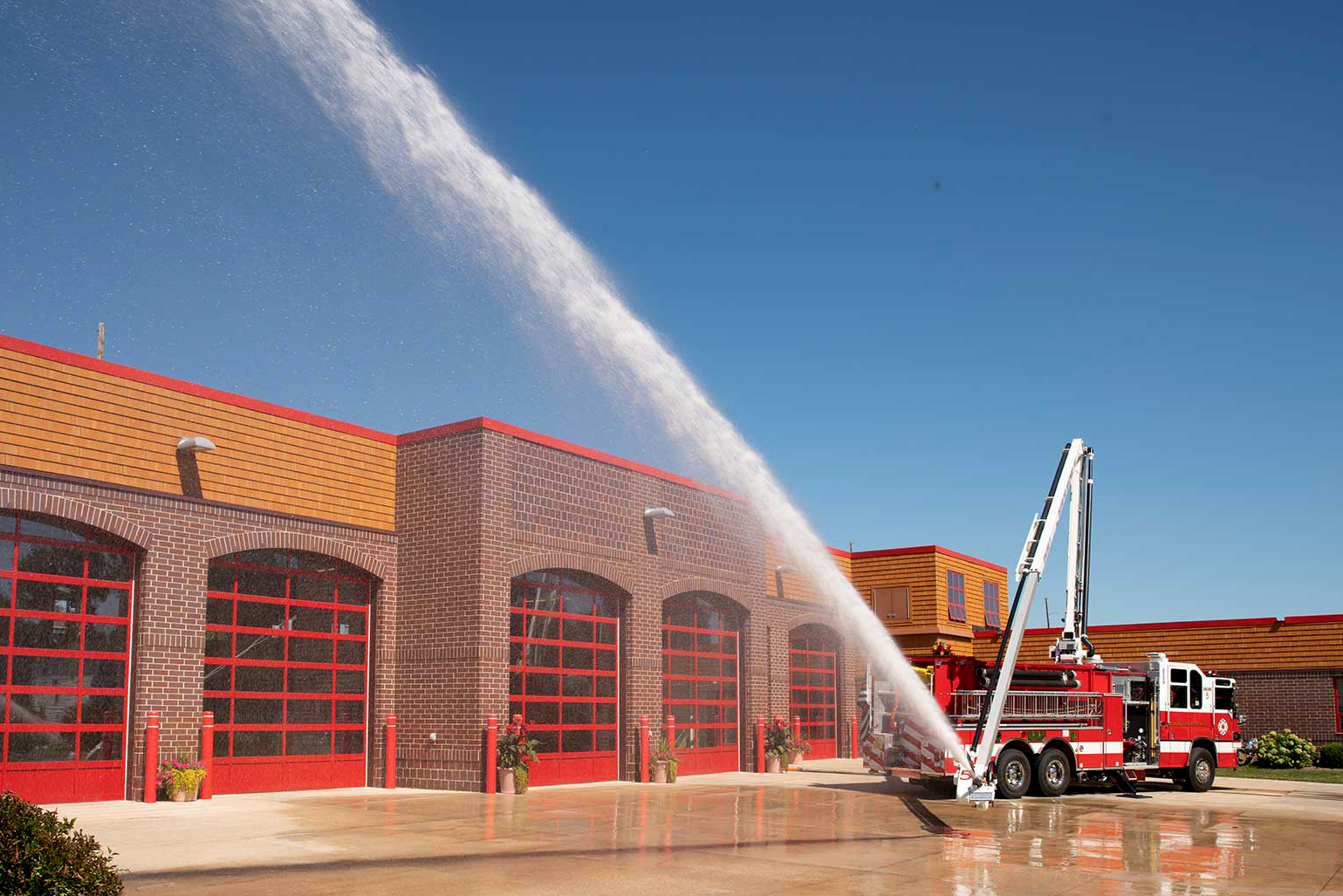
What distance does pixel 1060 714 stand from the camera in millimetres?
22484

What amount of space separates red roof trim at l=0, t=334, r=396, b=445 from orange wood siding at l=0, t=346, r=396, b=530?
0.19 feet

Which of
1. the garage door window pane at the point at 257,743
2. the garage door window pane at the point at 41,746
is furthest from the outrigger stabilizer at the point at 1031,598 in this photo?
the garage door window pane at the point at 41,746

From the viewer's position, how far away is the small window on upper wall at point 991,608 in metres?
44.4

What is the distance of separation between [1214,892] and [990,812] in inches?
303

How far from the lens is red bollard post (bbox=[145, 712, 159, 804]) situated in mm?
18891

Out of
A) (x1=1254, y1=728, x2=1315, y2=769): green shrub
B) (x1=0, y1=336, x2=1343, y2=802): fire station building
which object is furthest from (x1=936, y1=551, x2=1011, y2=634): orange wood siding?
(x1=1254, y1=728, x2=1315, y2=769): green shrub

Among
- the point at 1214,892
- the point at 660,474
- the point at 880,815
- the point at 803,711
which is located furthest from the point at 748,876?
the point at 803,711

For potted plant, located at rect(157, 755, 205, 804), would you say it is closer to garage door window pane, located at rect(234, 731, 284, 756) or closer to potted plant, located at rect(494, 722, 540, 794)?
garage door window pane, located at rect(234, 731, 284, 756)

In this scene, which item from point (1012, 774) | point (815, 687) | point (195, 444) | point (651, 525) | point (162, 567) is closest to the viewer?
point (162, 567)

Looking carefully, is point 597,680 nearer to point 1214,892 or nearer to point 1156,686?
point 1156,686

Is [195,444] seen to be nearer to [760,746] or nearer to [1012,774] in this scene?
[1012,774]

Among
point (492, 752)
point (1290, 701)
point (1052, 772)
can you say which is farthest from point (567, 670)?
point (1290, 701)

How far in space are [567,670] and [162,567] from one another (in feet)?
A: 28.3

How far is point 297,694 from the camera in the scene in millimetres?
22125
